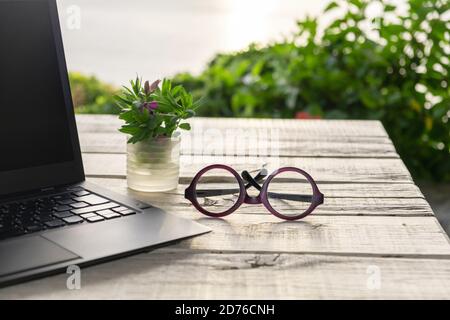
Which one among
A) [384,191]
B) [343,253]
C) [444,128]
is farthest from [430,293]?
[444,128]

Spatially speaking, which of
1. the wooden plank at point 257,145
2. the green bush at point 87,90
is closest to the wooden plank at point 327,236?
the wooden plank at point 257,145

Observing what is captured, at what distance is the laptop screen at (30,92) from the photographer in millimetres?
1292

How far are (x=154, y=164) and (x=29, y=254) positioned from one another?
0.43 m

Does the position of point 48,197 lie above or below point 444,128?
above

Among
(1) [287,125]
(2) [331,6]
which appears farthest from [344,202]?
(2) [331,6]

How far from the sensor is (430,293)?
0.96 meters

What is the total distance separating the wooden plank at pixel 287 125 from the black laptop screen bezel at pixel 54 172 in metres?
0.57

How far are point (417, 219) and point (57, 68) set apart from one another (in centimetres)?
68

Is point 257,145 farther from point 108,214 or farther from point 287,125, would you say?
point 108,214

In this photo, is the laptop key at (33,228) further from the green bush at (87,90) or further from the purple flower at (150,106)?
the green bush at (87,90)

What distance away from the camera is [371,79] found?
9.68 feet

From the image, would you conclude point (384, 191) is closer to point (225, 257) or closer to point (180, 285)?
point (225, 257)

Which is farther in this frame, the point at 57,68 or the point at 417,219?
the point at 57,68
